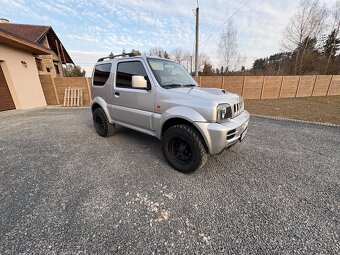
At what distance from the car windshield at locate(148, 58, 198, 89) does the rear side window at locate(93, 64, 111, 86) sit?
1.33m

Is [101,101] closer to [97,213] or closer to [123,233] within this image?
[97,213]

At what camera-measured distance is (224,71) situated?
25000 millimetres

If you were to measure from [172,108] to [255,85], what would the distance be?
12.1 m

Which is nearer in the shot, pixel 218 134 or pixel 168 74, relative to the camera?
pixel 218 134

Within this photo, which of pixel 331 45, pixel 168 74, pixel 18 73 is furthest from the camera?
pixel 331 45

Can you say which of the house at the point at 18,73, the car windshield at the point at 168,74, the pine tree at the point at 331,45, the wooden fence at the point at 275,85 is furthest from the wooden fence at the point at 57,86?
the pine tree at the point at 331,45

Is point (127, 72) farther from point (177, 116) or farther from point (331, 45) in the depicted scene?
point (331, 45)

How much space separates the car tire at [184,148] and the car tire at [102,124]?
2060mm

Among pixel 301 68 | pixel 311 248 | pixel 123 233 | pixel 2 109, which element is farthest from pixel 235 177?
pixel 301 68

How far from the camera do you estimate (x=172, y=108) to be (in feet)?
8.91

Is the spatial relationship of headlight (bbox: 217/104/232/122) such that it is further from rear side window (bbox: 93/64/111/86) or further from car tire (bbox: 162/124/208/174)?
rear side window (bbox: 93/64/111/86)

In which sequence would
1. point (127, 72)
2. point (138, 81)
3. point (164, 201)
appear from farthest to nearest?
point (127, 72)
point (138, 81)
point (164, 201)

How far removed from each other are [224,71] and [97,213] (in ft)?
87.5

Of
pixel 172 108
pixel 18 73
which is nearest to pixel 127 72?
pixel 172 108
